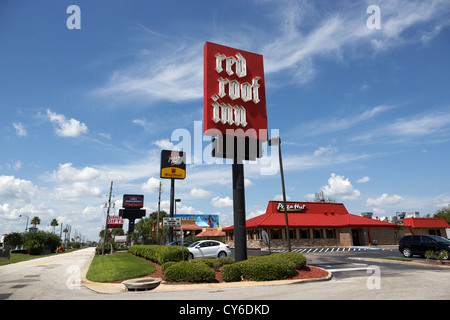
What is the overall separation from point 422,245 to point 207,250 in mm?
15690

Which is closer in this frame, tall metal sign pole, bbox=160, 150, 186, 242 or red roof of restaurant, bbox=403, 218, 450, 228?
tall metal sign pole, bbox=160, 150, 186, 242

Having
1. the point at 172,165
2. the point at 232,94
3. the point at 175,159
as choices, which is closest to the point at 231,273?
the point at 232,94

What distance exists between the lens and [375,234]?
4066 cm

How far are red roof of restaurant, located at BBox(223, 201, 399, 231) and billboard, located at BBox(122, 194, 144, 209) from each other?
50.0 metres

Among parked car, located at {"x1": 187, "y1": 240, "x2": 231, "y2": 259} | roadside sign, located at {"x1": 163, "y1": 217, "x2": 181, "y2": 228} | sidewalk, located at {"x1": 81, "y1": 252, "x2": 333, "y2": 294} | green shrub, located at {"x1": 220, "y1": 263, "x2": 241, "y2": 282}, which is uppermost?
roadside sign, located at {"x1": 163, "y1": 217, "x2": 181, "y2": 228}

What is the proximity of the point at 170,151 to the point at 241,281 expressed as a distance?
25.6m

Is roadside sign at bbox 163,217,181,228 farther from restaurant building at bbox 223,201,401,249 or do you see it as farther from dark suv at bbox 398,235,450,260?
restaurant building at bbox 223,201,401,249

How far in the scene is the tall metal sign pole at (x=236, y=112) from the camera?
15430mm

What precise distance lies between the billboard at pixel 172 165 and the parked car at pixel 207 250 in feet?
46.4

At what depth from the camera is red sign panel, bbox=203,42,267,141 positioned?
15.7m

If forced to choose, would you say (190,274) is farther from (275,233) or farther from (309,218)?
(309,218)

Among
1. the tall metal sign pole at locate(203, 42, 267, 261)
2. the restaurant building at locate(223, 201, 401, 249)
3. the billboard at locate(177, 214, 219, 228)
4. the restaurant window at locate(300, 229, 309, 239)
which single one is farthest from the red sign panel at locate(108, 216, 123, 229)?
the tall metal sign pole at locate(203, 42, 267, 261)
